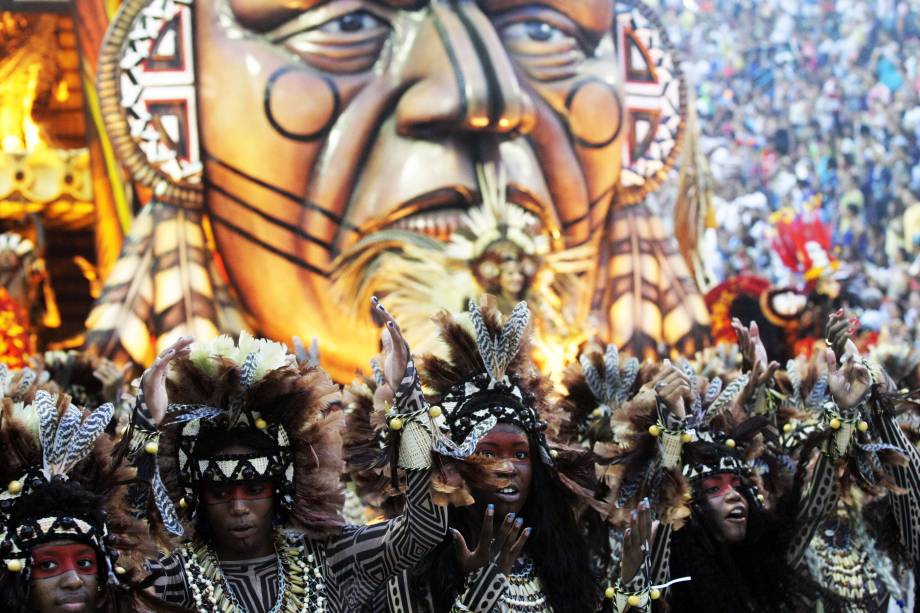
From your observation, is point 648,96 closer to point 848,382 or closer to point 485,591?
point 848,382

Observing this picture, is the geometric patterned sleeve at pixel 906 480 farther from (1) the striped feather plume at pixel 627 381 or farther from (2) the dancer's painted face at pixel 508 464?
(2) the dancer's painted face at pixel 508 464

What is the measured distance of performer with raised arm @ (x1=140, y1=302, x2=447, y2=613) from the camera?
3.76m

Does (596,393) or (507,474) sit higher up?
(507,474)

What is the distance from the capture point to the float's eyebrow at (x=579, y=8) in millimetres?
11820

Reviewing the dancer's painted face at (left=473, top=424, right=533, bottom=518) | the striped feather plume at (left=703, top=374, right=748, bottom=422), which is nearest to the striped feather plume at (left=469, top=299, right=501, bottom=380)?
the dancer's painted face at (left=473, top=424, right=533, bottom=518)

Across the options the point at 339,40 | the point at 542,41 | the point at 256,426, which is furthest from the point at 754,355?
the point at 542,41

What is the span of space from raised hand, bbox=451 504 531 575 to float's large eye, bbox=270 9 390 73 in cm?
790

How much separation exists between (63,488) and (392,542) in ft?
3.05

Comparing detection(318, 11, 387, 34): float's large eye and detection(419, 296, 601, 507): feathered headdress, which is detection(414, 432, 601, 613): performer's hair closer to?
detection(419, 296, 601, 507): feathered headdress

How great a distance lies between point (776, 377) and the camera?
6449 mm

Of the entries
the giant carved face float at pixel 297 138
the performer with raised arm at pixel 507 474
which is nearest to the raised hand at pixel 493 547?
the performer with raised arm at pixel 507 474

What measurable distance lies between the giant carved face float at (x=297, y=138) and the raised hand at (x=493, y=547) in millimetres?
7325

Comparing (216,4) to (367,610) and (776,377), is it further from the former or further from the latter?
(367,610)

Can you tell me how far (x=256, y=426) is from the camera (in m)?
3.85
